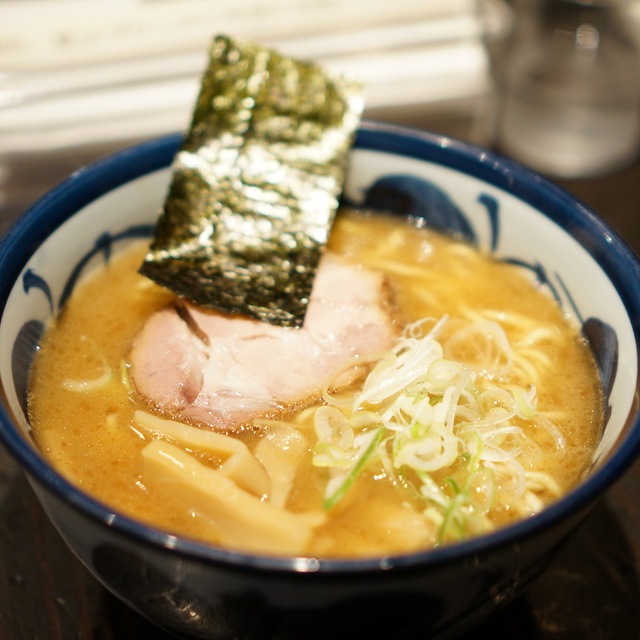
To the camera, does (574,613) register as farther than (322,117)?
No

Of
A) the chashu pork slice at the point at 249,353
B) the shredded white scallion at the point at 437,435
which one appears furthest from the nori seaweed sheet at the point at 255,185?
the shredded white scallion at the point at 437,435

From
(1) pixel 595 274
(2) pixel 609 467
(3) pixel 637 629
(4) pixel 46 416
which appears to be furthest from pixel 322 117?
(3) pixel 637 629

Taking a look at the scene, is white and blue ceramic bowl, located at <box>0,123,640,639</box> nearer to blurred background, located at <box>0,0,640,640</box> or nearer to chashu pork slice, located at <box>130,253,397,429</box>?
chashu pork slice, located at <box>130,253,397,429</box>

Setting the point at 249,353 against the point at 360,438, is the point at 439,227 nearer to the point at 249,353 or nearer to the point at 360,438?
the point at 249,353

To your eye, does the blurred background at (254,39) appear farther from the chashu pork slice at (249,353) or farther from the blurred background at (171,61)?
the chashu pork slice at (249,353)

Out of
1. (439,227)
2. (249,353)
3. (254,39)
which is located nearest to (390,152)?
(439,227)

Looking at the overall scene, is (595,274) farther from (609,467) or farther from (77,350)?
(77,350)

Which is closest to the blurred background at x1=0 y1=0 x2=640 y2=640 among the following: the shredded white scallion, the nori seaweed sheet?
the nori seaweed sheet
